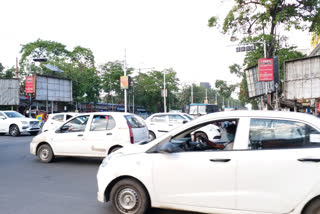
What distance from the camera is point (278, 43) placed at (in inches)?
1030

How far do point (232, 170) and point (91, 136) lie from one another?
5.41 meters

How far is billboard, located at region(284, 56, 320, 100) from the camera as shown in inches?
711

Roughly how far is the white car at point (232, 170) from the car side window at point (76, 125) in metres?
4.52

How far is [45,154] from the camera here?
8.86 metres

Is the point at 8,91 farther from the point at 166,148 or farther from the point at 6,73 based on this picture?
the point at 166,148

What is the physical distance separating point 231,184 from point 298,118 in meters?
1.14

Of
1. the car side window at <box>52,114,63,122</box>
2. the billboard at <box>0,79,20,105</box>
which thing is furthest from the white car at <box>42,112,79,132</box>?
the billboard at <box>0,79,20,105</box>

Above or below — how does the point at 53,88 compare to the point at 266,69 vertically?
above

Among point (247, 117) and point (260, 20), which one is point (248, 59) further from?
point (247, 117)

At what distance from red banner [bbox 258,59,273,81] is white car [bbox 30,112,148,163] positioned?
14199 mm

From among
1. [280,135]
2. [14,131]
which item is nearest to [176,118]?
[14,131]

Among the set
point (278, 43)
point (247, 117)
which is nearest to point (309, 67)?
point (278, 43)

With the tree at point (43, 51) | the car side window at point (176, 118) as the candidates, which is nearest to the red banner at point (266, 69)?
the car side window at point (176, 118)

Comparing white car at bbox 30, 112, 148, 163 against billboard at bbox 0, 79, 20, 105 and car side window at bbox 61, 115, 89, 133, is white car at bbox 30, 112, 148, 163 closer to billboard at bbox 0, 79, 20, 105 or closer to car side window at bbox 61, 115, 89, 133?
car side window at bbox 61, 115, 89, 133
